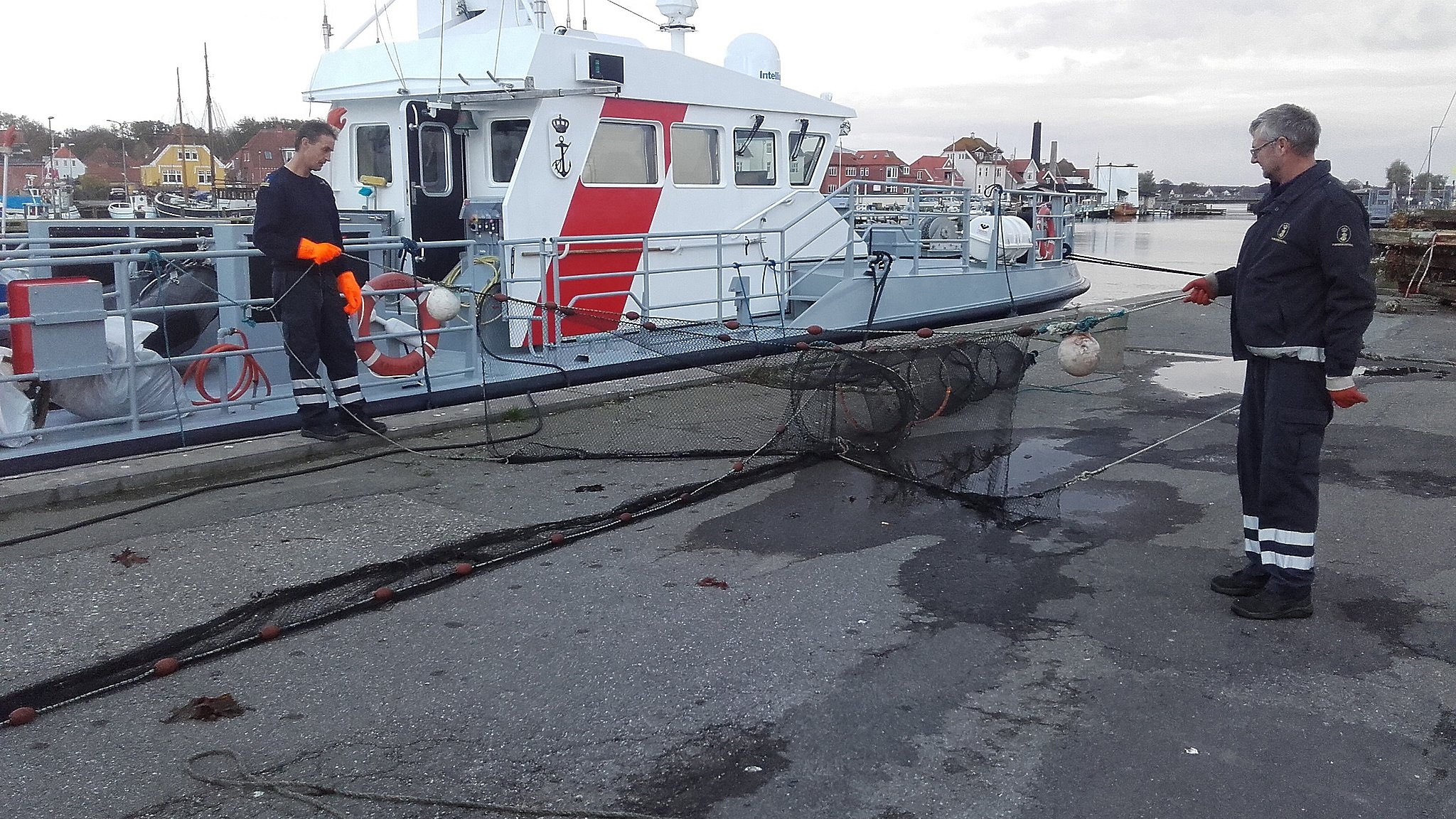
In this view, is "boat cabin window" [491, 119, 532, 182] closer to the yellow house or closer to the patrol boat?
the patrol boat

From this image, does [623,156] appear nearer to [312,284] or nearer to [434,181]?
[434,181]

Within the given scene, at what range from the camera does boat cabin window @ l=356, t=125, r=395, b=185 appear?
10688 millimetres

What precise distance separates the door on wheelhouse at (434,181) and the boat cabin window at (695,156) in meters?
2.00

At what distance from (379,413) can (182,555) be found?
2942mm

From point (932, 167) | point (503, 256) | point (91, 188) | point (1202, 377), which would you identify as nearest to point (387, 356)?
point (503, 256)

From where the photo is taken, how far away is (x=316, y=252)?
6.84m

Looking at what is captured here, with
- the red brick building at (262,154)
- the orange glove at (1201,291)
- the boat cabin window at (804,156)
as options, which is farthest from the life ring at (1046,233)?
the red brick building at (262,154)

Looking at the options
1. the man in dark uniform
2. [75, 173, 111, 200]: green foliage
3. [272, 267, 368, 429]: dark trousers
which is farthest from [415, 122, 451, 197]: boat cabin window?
[75, 173, 111, 200]: green foliage

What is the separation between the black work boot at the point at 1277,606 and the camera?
4.28 metres

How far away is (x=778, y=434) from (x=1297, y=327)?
307cm

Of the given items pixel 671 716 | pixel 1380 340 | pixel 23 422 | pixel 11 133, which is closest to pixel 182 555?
pixel 23 422

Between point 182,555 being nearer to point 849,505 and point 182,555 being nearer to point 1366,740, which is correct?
point 849,505

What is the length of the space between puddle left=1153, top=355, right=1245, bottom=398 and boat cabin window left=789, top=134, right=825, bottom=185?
427 cm

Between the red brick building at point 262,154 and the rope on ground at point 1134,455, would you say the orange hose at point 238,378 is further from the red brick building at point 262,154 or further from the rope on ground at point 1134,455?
the red brick building at point 262,154
